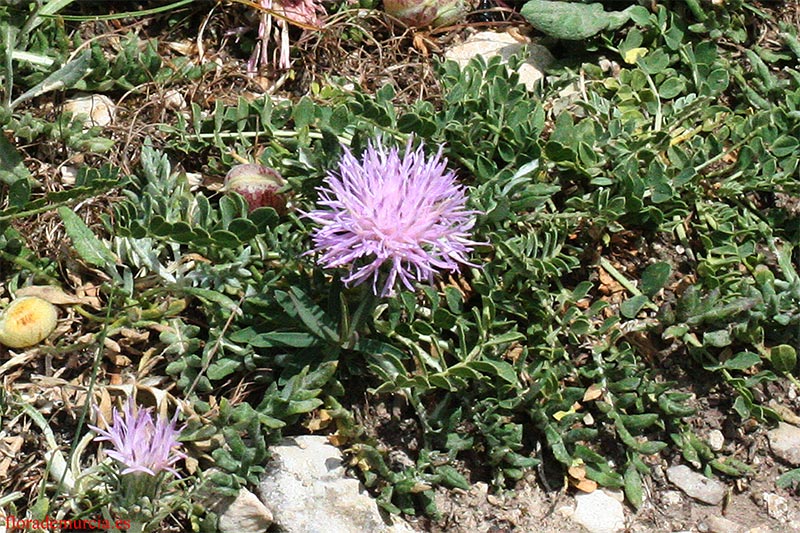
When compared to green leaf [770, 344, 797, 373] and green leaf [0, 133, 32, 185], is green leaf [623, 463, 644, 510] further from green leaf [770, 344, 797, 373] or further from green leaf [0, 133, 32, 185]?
green leaf [0, 133, 32, 185]

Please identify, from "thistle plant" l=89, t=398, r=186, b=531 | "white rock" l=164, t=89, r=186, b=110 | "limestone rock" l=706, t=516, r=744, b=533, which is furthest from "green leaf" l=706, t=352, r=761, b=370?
"white rock" l=164, t=89, r=186, b=110

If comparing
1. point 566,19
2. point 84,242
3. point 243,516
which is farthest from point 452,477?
point 566,19

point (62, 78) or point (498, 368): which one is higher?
point (62, 78)

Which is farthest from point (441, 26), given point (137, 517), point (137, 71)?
point (137, 517)

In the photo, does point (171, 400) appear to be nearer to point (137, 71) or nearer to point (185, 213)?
point (185, 213)

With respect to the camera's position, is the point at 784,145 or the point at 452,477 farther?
the point at 784,145

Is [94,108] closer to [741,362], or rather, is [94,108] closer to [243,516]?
[243,516]
